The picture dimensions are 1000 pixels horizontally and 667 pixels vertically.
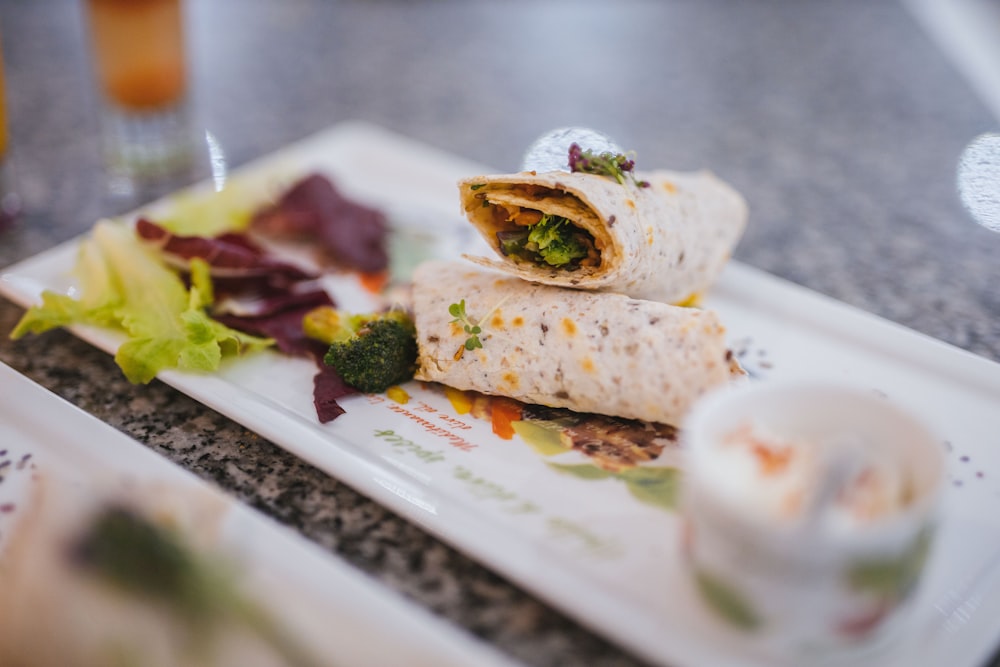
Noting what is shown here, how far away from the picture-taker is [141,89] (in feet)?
10.5

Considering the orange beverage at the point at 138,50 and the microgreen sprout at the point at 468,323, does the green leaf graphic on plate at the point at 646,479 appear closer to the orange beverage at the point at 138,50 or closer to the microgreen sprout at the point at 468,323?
the microgreen sprout at the point at 468,323

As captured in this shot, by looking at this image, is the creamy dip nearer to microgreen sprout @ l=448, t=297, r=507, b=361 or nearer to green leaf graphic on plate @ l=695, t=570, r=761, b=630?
green leaf graphic on plate @ l=695, t=570, r=761, b=630

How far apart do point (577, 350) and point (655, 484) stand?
327mm

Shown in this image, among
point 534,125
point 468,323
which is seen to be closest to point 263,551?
point 468,323

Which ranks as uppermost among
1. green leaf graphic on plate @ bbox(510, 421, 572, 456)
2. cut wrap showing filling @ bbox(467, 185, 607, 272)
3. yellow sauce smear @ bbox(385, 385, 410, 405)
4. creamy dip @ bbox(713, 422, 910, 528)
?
cut wrap showing filling @ bbox(467, 185, 607, 272)

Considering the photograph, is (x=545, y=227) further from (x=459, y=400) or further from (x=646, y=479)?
(x=646, y=479)

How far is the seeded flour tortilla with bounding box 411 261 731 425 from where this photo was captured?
6.12ft

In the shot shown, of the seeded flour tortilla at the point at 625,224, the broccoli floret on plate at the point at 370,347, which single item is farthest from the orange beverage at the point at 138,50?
the seeded flour tortilla at the point at 625,224

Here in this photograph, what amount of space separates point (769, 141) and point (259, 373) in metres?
2.36

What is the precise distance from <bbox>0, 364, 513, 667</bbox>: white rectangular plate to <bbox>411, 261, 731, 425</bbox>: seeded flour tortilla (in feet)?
1.86

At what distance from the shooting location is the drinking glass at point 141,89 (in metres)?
3.09

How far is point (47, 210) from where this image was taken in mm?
3037

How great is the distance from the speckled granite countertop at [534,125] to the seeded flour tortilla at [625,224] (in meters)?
0.54

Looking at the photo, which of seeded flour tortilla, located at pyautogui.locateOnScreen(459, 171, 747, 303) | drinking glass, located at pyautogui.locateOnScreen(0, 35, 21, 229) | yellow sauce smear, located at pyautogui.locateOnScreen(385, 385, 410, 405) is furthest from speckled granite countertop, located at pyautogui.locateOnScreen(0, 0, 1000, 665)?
seeded flour tortilla, located at pyautogui.locateOnScreen(459, 171, 747, 303)
